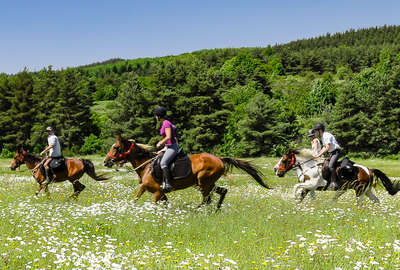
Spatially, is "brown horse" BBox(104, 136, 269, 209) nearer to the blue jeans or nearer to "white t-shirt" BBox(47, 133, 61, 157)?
the blue jeans

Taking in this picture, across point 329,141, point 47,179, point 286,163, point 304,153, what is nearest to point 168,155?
point 286,163

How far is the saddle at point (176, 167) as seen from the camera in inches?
418

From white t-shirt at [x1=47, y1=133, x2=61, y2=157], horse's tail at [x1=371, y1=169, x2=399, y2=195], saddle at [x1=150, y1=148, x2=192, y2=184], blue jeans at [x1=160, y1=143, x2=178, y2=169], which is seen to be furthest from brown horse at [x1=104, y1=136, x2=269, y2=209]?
horse's tail at [x1=371, y1=169, x2=399, y2=195]

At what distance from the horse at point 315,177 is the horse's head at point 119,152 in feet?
16.6

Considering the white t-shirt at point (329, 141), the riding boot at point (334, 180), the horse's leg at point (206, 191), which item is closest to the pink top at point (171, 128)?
the horse's leg at point (206, 191)

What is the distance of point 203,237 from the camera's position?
301 inches

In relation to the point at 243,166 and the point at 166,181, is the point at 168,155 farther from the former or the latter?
the point at 243,166

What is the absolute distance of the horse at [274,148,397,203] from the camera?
11844 mm

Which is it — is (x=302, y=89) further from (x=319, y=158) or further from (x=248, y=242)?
(x=248, y=242)

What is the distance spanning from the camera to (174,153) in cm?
1050

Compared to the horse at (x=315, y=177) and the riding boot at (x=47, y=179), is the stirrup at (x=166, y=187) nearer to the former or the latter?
the horse at (x=315, y=177)

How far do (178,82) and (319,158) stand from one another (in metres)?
45.5

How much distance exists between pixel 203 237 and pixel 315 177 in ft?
19.7

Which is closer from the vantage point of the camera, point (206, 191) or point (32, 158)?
point (206, 191)
